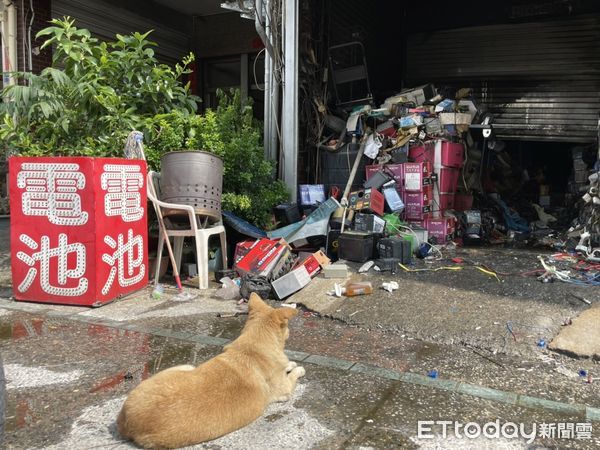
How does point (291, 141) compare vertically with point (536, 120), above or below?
below

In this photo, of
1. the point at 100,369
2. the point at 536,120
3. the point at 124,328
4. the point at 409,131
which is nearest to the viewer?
the point at 100,369

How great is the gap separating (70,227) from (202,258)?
5.10 ft

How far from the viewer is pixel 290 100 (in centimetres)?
805

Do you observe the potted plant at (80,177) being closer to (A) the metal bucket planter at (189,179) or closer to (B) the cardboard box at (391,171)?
(A) the metal bucket planter at (189,179)

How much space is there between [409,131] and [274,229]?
3.13 meters

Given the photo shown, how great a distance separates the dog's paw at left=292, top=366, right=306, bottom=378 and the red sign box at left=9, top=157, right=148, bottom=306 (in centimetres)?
272

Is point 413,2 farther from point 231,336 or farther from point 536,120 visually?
point 231,336

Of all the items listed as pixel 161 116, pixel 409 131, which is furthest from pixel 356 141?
pixel 161 116

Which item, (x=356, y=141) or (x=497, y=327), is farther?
(x=356, y=141)

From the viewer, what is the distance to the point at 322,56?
9469 mm

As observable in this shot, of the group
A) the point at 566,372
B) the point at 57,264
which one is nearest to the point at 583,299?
the point at 566,372

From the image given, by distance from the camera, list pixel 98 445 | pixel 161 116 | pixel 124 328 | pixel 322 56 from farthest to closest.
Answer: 1. pixel 322 56
2. pixel 161 116
3. pixel 124 328
4. pixel 98 445

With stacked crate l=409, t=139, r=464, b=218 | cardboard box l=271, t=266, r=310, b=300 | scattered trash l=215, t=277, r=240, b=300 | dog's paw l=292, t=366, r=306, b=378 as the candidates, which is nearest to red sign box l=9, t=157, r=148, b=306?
scattered trash l=215, t=277, r=240, b=300
